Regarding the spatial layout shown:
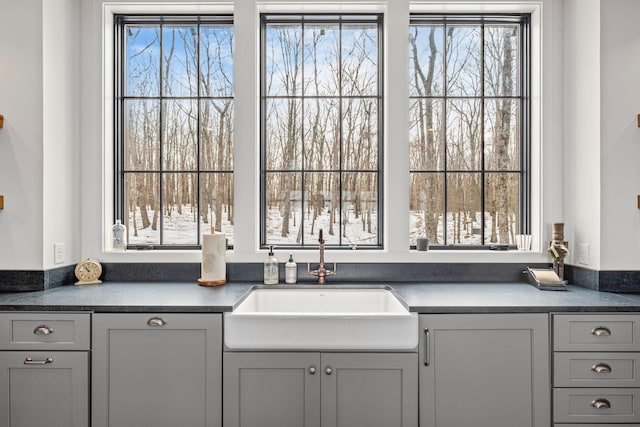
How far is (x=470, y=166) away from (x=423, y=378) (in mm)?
1495

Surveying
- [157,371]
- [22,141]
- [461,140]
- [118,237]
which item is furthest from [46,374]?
[461,140]

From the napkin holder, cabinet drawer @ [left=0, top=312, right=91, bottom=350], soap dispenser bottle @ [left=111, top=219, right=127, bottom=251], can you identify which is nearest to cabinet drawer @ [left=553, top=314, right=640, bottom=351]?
the napkin holder

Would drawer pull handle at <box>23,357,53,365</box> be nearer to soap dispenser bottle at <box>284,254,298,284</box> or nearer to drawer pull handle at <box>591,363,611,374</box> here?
soap dispenser bottle at <box>284,254,298,284</box>

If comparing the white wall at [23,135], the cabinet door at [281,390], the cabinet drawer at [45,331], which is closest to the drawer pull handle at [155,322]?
the cabinet drawer at [45,331]

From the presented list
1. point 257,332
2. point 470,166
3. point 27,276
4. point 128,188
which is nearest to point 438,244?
point 470,166

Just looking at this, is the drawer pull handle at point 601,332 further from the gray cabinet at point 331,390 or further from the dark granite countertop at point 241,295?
the gray cabinet at point 331,390

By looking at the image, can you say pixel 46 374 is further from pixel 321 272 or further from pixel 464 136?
pixel 464 136

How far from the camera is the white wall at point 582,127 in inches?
88.4

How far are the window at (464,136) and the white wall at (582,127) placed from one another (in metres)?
0.26

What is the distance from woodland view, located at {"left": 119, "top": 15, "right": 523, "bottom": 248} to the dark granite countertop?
47 cm

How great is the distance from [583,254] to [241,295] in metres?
2.04

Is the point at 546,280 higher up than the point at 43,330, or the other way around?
the point at 546,280

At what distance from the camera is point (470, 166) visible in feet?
8.81

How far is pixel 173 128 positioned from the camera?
272 cm
